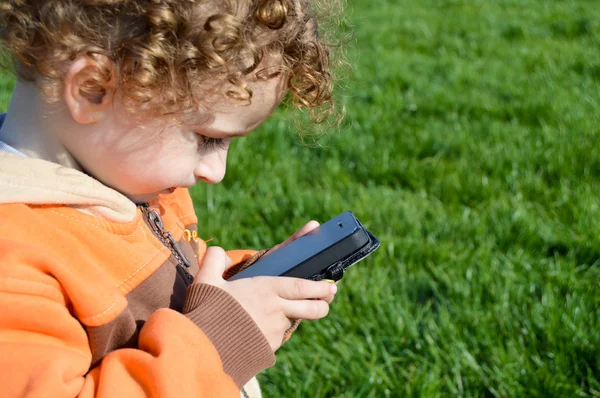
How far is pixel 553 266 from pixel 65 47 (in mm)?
1810

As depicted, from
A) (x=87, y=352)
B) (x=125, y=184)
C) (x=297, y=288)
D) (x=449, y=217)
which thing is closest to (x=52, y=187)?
(x=125, y=184)

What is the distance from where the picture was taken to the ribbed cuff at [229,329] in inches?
53.6

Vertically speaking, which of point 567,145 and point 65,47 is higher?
point 65,47

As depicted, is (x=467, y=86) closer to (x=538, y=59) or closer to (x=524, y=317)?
(x=538, y=59)

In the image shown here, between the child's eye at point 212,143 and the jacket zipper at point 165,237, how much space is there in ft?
0.63

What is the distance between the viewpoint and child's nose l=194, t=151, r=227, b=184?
Answer: 58.8 inches

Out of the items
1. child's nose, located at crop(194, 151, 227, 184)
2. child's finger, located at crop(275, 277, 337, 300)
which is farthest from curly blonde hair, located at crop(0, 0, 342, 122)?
child's finger, located at crop(275, 277, 337, 300)

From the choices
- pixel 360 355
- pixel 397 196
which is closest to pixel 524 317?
pixel 360 355

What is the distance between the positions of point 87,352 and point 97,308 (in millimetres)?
80

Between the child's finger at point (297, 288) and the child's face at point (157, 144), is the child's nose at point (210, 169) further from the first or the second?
the child's finger at point (297, 288)

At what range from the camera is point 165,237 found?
1.59 metres

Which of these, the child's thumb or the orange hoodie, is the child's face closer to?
the orange hoodie

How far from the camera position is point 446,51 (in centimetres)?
538

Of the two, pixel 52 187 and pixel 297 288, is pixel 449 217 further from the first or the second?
pixel 52 187
